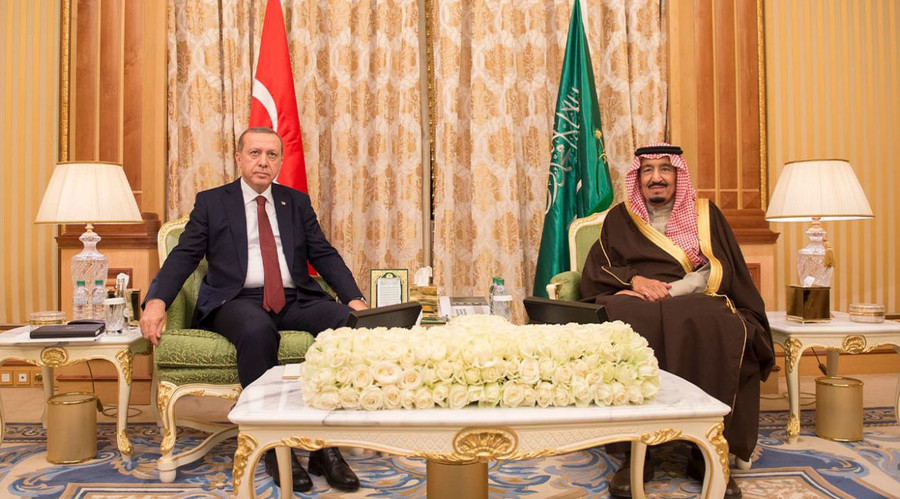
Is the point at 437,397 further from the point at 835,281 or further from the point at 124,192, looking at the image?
the point at 835,281

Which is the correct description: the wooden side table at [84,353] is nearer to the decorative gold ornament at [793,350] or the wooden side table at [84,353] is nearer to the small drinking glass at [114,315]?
the small drinking glass at [114,315]

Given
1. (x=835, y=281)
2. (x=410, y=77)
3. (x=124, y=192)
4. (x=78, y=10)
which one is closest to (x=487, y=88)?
(x=410, y=77)

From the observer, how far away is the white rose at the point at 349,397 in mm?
1664

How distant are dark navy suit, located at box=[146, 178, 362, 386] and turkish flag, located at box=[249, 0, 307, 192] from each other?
66cm

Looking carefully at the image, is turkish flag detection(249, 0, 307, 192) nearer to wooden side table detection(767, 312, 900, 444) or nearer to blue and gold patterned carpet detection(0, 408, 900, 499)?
blue and gold patterned carpet detection(0, 408, 900, 499)

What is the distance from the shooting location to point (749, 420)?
2891mm

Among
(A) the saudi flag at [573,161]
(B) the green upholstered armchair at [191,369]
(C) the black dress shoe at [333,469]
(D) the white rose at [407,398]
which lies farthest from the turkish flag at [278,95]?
(D) the white rose at [407,398]

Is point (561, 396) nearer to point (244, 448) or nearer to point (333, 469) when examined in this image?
point (244, 448)

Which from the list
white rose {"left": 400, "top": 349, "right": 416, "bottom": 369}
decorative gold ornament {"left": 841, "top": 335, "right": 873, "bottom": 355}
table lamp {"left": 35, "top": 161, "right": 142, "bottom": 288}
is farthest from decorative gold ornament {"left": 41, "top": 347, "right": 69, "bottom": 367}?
decorative gold ornament {"left": 841, "top": 335, "right": 873, "bottom": 355}

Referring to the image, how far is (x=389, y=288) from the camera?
11.6 ft

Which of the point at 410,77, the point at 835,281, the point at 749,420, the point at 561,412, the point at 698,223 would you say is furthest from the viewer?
the point at 835,281

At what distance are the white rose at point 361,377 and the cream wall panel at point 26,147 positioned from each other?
13.0ft

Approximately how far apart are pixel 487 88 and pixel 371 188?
106 cm

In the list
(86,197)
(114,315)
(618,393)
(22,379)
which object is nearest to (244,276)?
(114,315)
